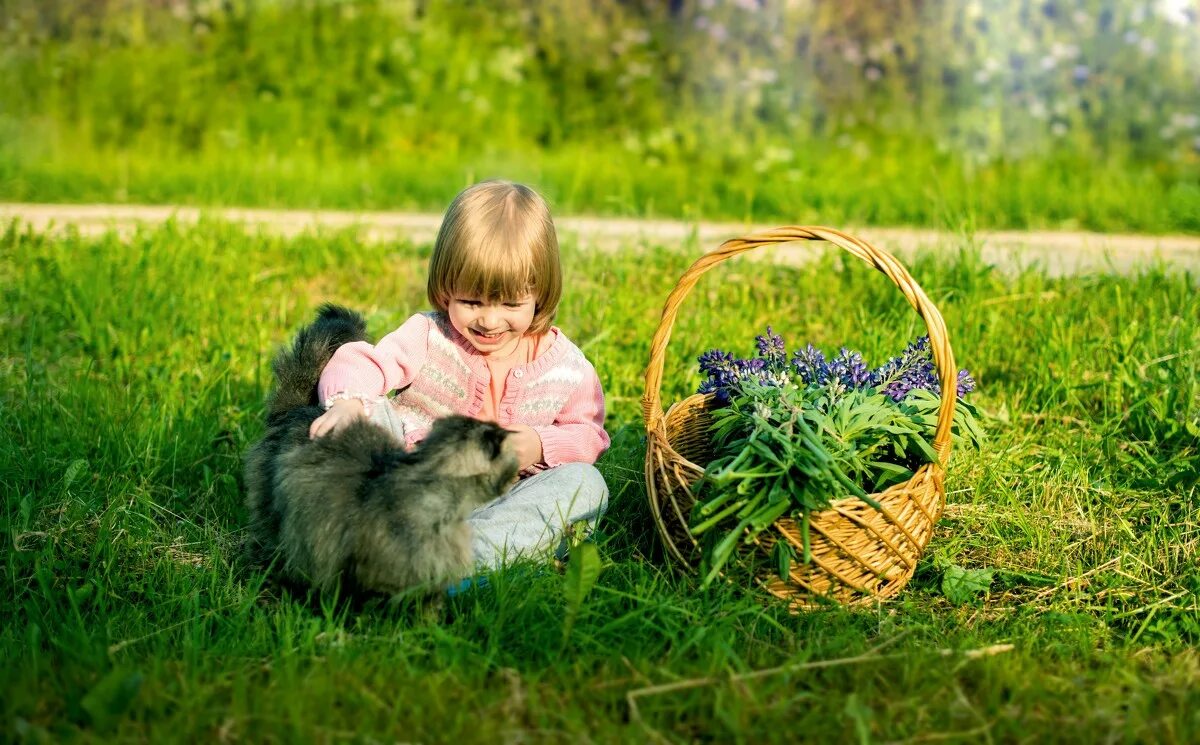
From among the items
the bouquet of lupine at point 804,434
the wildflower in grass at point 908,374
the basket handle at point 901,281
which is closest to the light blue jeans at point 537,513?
the bouquet of lupine at point 804,434

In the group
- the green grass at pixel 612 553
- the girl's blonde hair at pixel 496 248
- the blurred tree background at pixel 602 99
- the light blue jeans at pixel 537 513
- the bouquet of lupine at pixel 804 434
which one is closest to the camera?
the green grass at pixel 612 553

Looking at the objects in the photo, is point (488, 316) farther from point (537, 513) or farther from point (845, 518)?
point (845, 518)

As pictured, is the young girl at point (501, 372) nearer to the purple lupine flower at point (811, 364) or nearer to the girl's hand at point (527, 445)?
the girl's hand at point (527, 445)

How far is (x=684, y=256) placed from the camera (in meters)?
5.20

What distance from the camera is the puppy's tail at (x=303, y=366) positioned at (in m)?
3.10

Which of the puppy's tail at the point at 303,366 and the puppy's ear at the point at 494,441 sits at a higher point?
the puppy's tail at the point at 303,366

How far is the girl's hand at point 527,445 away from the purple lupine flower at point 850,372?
877 mm

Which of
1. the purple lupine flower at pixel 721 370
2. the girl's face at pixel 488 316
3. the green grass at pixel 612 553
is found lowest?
the green grass at pixel 612 553

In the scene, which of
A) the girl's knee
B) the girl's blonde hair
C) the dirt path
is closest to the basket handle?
the girl's blonde hair

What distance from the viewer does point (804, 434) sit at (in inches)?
113

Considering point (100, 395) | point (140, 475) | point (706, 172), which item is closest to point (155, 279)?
point (100, 395)

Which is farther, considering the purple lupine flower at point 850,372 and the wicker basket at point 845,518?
the purple lupine flower at point 850,372

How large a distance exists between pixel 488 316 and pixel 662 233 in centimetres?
290

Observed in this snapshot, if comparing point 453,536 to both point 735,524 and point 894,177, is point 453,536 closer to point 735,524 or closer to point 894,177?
point 735,524
